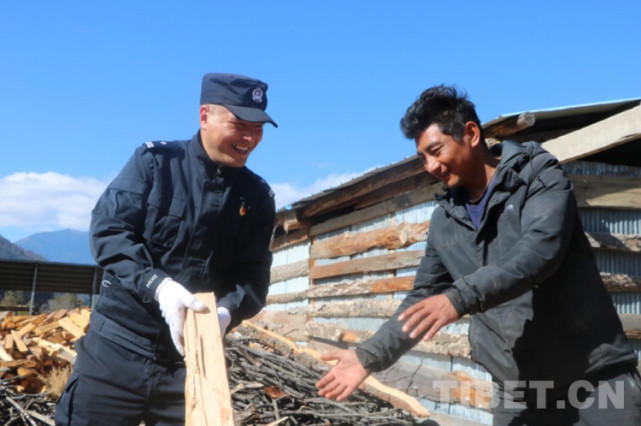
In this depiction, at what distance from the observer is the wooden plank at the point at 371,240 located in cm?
709

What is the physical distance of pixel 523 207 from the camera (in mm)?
2619

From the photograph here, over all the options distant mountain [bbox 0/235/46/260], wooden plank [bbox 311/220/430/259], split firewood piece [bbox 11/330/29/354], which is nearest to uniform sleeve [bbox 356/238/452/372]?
wooden plank [bbox 311/220/430/259]

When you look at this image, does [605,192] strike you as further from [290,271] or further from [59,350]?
[59,350]

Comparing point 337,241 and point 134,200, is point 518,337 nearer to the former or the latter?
point 134,200

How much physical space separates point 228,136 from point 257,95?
32 centimetres

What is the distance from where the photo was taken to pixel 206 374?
2133 millimetres

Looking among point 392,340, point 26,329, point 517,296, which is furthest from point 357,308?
point 517,296

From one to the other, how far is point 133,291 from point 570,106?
14.4 ft

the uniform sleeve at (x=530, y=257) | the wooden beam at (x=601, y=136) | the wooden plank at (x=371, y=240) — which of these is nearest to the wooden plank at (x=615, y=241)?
the wooden beam at (x=601, y=136)

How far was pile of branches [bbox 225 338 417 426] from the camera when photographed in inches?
246

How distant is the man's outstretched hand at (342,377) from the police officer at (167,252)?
0.66 metres

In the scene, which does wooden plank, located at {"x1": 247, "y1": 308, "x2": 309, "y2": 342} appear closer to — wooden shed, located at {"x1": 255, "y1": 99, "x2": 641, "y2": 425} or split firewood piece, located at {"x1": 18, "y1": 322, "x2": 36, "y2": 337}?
wooden shed, located at {"x1": 255, "y1": 99, "x2": 641, "y2": 425}

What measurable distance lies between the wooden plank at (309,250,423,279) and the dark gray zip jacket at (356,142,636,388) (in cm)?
408

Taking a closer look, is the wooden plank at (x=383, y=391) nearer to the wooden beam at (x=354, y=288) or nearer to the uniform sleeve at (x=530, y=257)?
the wooden beam at (x=354, y=288)
